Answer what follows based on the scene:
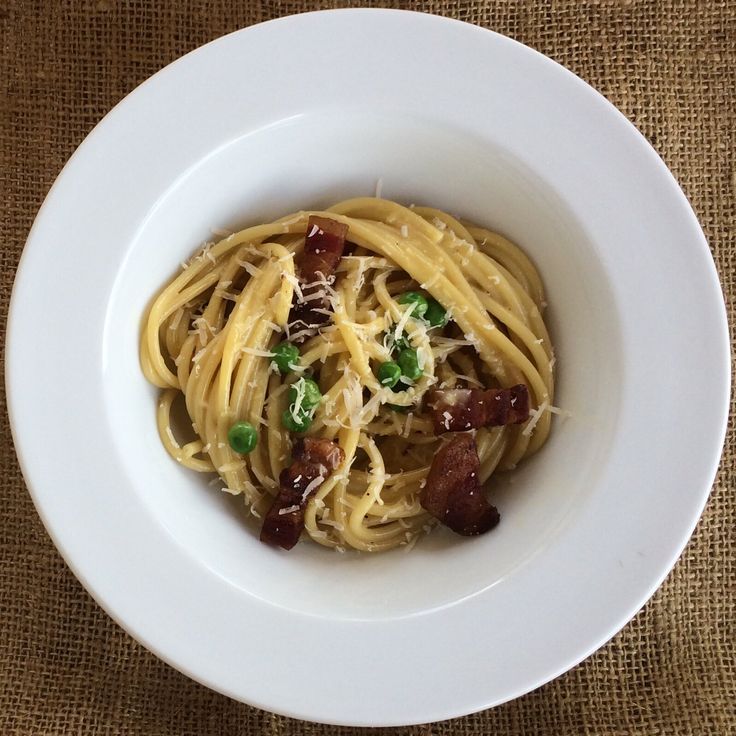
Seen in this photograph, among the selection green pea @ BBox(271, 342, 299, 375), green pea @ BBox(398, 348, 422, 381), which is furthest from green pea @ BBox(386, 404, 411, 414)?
green pea @ BBox(271, 342, 299, 375)

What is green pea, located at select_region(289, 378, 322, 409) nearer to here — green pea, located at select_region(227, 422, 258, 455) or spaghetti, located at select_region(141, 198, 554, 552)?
spaghetti, located at select_region(141, 198, 554, 552)

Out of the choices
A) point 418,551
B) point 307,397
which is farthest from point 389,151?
point 418,551

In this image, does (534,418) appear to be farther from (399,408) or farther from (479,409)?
(399,408)

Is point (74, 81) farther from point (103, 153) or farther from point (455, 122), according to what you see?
point (455, 122)

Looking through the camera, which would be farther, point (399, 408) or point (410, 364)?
point (399, 408)

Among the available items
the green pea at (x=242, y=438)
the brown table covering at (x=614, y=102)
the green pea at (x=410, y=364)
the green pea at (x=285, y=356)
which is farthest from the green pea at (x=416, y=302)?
the brown table covering at (x=614, y=102)

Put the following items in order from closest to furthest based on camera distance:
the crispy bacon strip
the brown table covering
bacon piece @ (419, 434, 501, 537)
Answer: bacon piece @ (419, 434, 501, 537) < the crispy bacon strip < the brown table covering

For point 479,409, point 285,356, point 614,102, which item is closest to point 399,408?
point 479,409
